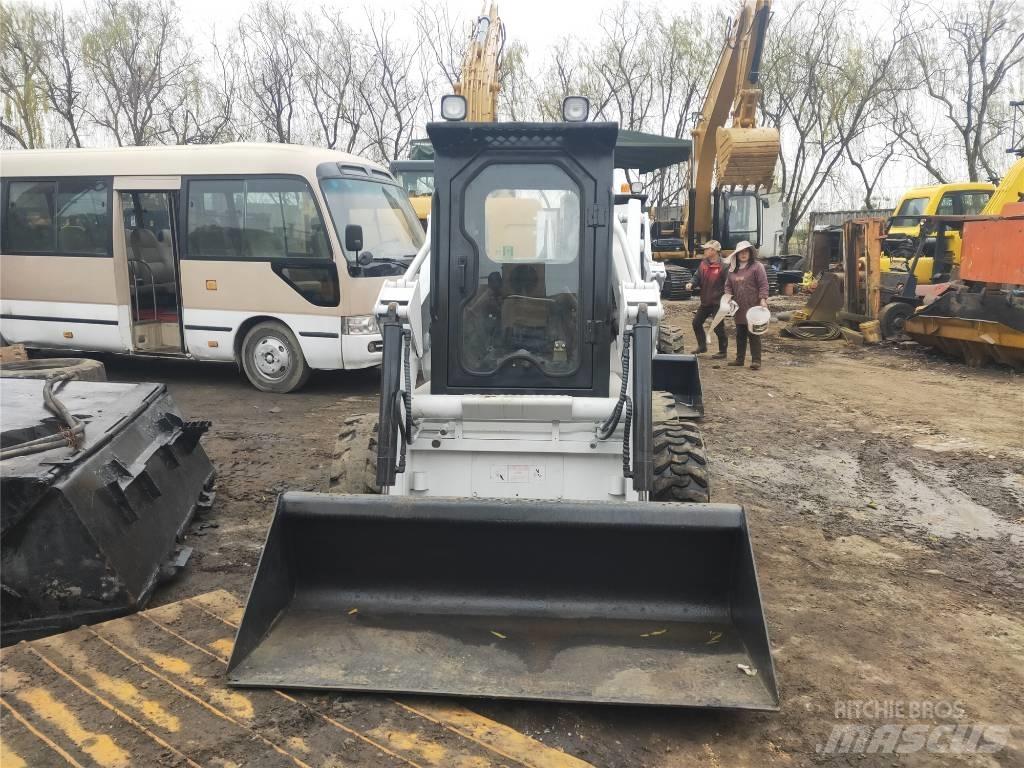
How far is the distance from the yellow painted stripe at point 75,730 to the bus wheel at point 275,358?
5706mm

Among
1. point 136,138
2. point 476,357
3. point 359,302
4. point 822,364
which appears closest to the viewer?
point 476,357

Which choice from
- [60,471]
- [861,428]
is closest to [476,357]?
[60,471]

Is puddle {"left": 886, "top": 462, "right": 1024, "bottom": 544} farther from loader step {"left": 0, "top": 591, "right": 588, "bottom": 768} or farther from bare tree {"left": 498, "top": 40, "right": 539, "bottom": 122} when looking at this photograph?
bare tree {"left": 498, "top": 40, "right": 539, "bottom": 122}

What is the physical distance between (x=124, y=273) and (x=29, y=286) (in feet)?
4.45

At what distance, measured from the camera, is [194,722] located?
266 centimetres

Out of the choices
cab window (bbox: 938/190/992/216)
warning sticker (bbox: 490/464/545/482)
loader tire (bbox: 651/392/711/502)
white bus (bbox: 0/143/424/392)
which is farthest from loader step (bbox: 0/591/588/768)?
cab window (bbox: 938/190/992/216)

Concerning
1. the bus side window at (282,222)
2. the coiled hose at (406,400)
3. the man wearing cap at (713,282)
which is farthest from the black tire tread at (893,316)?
the coiled hose at (406,400)

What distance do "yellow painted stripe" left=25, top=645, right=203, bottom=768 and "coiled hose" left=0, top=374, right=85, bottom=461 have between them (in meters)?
0.82

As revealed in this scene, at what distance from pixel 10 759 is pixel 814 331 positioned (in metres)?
13.1

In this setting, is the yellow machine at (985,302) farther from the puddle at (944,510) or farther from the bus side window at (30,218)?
the bus side window at (30,218)

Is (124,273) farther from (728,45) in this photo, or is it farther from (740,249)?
(728,45)

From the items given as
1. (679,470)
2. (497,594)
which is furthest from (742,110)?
(497,594)

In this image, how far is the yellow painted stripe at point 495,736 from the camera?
2.55 m

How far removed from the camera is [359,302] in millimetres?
7961
